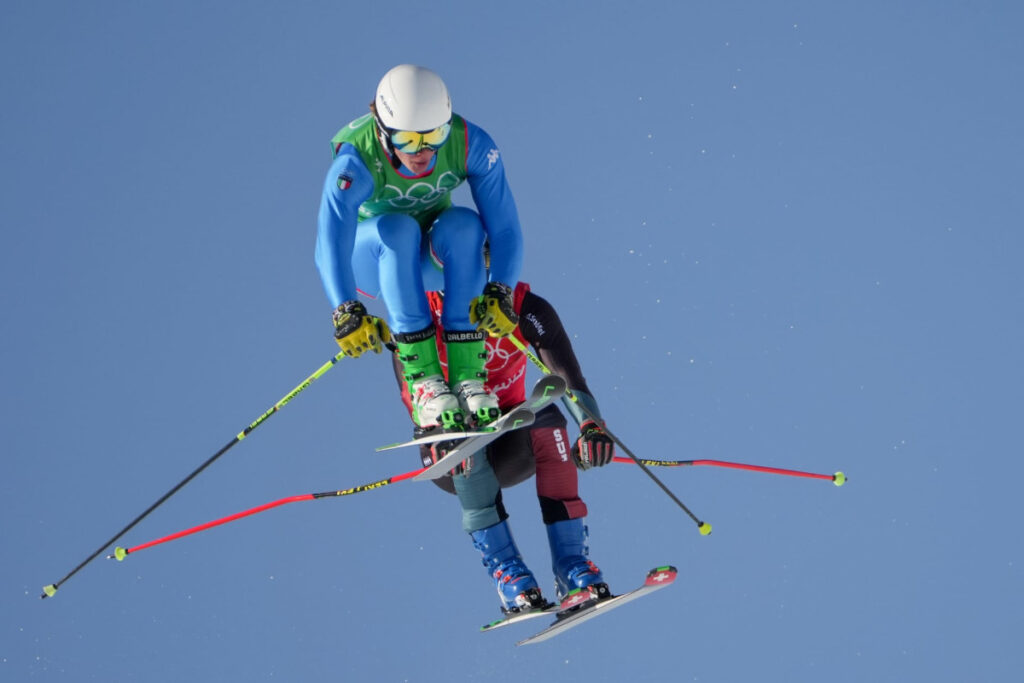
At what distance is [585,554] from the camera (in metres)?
5.28

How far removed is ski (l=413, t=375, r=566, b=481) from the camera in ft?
15.7

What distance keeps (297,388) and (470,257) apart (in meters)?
0.68

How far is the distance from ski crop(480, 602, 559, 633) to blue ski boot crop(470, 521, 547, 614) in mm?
18

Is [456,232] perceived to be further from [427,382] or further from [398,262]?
[427,382]

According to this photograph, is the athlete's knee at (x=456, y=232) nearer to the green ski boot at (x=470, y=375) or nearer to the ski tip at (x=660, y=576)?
the green ski boot at (x=470, y=375)

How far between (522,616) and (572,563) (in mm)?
248

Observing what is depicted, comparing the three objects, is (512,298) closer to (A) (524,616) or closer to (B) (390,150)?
(B) (390,150)

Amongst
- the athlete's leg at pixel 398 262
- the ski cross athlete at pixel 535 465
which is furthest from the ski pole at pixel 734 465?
the athlete's leg at pixel 398 262

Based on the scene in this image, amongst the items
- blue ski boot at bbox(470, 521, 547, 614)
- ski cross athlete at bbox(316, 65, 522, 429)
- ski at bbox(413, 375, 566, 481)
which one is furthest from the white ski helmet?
blue ski boot at bbox(470, 521, 547, 614)

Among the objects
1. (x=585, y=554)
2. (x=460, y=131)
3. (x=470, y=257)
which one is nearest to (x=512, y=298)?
(x=470, y=257)

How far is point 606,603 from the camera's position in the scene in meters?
5.02

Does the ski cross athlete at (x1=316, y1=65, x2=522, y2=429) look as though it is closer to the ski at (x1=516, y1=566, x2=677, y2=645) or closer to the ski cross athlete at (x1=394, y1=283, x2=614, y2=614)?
the ski cross athlete at (x1=394, y1=283, x2=614, y2=614)

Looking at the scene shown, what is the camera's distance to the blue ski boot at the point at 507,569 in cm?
516

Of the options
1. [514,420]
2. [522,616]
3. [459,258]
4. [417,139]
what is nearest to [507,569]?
[522,616]
